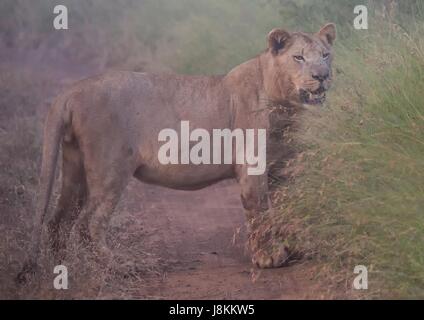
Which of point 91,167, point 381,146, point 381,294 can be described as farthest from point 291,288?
point 91,167

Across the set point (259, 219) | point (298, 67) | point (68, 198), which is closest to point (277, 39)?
point (298, 67)

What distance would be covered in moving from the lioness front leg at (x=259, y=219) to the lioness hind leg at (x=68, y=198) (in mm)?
1077

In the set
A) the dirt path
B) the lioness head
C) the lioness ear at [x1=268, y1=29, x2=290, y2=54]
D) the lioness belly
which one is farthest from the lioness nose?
the dirt path

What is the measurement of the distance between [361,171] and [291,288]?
840mm

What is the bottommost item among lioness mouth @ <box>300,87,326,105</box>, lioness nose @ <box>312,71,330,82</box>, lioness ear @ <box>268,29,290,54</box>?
lioness mouth @ <box>300,87,326,105</box>

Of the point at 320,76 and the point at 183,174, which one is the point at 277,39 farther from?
the point at 183,174

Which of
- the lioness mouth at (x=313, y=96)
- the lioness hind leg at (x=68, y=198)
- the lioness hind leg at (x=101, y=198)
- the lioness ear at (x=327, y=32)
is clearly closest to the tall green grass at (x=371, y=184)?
the lioness mouth at (x=313, y=96)

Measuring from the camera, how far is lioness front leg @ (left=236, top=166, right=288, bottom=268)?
5.35 metres

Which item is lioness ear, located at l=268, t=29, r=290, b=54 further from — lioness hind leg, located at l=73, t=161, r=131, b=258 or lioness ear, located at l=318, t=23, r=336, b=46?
lioness hind leg, located at l=73, t=161, r=131, b=258

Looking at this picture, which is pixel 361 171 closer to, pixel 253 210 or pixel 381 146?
pixel 381 146

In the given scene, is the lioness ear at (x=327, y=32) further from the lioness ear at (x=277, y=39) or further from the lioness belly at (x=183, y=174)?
the lioness belly at (x=183, y=174)

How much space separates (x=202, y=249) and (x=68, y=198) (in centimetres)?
113

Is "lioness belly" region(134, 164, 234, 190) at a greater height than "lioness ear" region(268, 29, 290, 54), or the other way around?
"lioness ear" region(268, 29, 290, 54)
